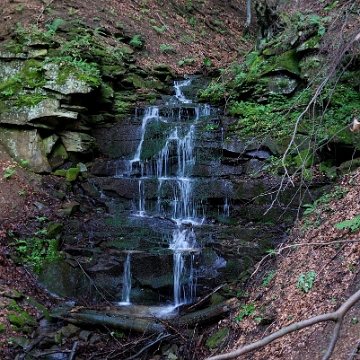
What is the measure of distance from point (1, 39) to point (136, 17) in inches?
267

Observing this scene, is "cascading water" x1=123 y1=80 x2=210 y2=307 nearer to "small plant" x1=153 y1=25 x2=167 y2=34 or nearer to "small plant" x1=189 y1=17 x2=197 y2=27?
"small plant" x1=153 y1=25 x2=167 y2=34

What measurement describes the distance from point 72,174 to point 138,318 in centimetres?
480

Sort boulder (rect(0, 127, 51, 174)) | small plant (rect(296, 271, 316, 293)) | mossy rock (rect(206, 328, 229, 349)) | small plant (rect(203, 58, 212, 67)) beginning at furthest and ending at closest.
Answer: small plant (rect(203, 58, 212, 67))
boulder (rect(0, 127, 51, 174))
mossy rock (rect(206, 328, 229, 349))
small plant (rect(296, 271, 316, 293))

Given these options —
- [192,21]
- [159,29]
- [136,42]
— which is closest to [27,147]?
[136,42]

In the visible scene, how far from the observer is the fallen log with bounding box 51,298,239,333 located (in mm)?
6059

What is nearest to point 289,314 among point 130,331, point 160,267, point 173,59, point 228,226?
point 130,331

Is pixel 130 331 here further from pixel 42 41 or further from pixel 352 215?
pixel 42 41

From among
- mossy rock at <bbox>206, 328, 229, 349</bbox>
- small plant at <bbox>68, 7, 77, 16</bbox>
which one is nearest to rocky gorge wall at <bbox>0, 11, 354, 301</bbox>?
mossy rock at <bbox>206, 328, 229, 349</bbox>

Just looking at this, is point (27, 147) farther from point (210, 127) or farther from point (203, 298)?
point (203, 298)

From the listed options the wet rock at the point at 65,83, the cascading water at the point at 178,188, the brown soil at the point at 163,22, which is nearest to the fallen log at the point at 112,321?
the cascading water at the point at 178,188

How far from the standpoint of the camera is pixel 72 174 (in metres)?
9.96

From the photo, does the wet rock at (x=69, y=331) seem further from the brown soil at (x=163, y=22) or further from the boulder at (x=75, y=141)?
the brown soil at (x=163, y=22)

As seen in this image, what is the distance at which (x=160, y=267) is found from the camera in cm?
747

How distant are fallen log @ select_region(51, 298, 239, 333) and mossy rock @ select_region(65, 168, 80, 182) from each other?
4.01m
